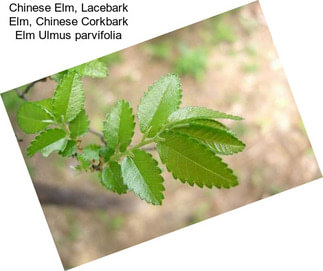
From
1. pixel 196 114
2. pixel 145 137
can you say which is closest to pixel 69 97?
pixel 145 137

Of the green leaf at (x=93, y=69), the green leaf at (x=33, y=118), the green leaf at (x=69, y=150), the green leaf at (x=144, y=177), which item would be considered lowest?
the green leaf at (x=144, y=177)

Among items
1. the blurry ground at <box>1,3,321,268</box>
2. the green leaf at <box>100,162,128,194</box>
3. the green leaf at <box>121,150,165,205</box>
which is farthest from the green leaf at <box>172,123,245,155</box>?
the blurry ground at <box>1,3,321,268</box>

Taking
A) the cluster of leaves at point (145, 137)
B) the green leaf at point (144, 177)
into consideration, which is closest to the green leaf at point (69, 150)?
the cluster of leaves at point (145, 137)

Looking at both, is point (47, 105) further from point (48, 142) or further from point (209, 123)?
point (209, 123)

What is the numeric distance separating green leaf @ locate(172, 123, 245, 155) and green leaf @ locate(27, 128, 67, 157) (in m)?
0.31

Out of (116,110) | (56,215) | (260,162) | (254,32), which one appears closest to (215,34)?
(254,32)

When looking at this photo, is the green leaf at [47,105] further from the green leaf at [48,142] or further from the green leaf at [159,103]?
the green leaf at [159,103]

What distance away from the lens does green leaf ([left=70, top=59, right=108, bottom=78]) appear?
0.91m

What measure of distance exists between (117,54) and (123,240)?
1279 millimetres

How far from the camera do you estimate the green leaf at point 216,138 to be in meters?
0.73

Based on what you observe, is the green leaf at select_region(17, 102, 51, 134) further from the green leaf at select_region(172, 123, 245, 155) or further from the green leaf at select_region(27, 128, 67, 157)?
the green leaf at select_region(172, 123, 245, 155)

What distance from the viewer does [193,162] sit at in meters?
0.72

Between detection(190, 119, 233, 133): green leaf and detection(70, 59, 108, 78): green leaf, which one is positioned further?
detection(70, 59, 108, 78): green leaf

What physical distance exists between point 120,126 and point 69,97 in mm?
128
